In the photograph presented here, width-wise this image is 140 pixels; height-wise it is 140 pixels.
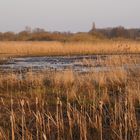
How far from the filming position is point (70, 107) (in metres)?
8.01

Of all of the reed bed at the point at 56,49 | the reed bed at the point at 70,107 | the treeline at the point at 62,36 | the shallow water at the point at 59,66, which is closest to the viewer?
the reed bed at the point at 70,107

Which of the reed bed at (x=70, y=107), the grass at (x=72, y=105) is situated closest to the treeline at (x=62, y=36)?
the grass at (x=72, y=105)

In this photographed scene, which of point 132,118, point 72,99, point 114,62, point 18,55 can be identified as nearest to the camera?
point 132,118

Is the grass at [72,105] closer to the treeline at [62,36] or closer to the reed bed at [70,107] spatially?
the reed bed at [70,107]

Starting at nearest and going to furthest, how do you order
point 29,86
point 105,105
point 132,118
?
point 132,118, point 105,105, point 29,86

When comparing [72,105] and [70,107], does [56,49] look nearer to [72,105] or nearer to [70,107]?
[72,105]

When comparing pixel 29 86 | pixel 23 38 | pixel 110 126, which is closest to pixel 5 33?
pixel 23 38

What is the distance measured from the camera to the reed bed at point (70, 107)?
22.0ft

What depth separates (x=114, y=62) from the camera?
1641 cm

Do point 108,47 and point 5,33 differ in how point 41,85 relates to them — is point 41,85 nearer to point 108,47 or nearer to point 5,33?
point 108,47

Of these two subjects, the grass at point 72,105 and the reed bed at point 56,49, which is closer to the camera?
the grass at point 72,105

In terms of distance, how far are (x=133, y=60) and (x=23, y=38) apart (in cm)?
3455

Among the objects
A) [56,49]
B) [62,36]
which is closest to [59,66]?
[56,49]

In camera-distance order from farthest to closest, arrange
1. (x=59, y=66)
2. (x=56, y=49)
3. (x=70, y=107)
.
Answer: (x=56, y=49) → (x=59, y=66) → (x=70, y=107)
